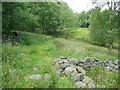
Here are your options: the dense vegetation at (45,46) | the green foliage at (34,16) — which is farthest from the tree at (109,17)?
the green foliage at (34,16)

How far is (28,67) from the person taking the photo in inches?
205

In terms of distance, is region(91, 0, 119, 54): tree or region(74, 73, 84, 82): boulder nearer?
region(74, 73, 84, 82): boulder

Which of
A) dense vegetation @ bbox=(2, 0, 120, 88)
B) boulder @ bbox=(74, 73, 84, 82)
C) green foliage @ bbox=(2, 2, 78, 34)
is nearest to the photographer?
dense vegetation @ bbox=(2, 0, 120, 88)

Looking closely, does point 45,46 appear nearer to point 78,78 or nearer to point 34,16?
point 34,16

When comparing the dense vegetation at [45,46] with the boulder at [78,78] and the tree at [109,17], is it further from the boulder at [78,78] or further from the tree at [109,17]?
the boulder at [78,78]

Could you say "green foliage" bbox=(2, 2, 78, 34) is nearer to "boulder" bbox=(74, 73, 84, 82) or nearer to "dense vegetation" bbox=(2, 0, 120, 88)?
"dense vegetation" bbox=(2, 0, 120, 88)

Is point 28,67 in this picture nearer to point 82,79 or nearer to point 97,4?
point 82,79

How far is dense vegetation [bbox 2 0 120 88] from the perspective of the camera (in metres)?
3.65

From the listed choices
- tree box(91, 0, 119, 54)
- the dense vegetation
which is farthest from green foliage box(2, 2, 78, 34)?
tree box(91, 0, 119, 54)

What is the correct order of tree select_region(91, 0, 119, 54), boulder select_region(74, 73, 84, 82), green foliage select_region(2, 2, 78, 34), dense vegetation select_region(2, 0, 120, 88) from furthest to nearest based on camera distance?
tree select_region(91, 0, 119, 54) < green foliage select_region(2, 2, 78, 34) < boulder select_region(74, 73, 84, 82) < dense vegetation select_region(2, 0, 120, 88)

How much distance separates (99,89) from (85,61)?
261 cm

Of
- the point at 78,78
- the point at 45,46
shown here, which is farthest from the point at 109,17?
the point at 78,78

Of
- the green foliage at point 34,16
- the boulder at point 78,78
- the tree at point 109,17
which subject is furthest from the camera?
the tree at point 109,17

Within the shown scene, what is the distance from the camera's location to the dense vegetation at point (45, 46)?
3.65 metres
